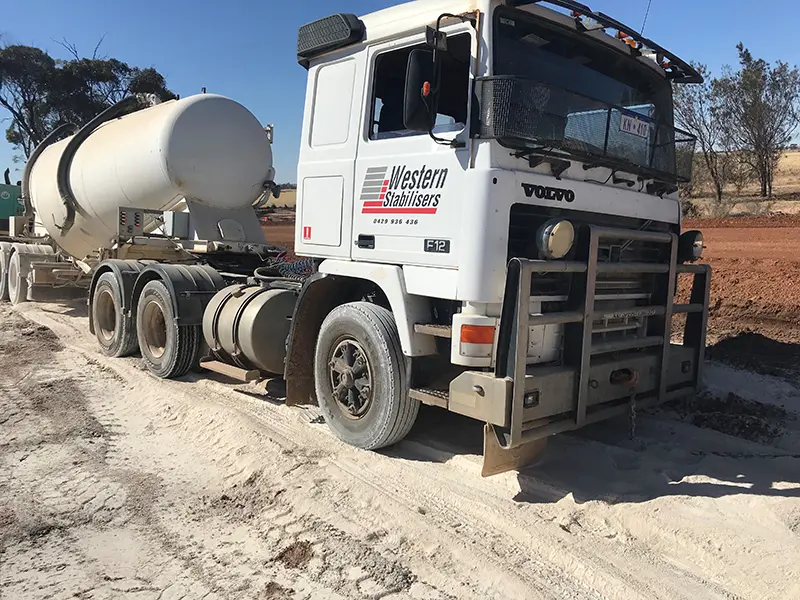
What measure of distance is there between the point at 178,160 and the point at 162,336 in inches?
85.7

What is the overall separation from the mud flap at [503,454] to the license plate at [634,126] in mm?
2306

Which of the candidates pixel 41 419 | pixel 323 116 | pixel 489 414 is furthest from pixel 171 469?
pixel 323 116

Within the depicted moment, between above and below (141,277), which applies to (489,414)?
below

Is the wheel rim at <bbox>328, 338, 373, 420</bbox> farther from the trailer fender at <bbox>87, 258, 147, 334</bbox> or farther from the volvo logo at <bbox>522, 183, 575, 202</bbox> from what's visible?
the trailer fender at <bbox>87, 258, 147, 334</bbox>

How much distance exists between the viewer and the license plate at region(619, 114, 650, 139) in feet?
15.4

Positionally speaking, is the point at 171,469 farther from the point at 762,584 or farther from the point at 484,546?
the point at 762,584

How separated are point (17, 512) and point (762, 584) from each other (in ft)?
14.0

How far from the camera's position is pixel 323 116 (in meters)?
5.48

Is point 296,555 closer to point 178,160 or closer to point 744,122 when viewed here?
point 178,160

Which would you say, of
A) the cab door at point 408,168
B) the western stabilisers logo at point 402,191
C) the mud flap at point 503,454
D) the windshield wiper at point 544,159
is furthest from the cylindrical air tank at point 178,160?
the mud flap at point 503,454

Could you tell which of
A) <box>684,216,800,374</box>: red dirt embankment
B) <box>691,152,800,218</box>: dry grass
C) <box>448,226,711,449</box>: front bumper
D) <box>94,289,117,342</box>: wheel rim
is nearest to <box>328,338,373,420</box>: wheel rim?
<box>448,226,711,449</box>: front bumper

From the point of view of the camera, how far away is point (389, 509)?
4.12 metres

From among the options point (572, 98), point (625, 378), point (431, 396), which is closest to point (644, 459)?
point (625, 378)

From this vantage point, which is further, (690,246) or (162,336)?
(162,336)
